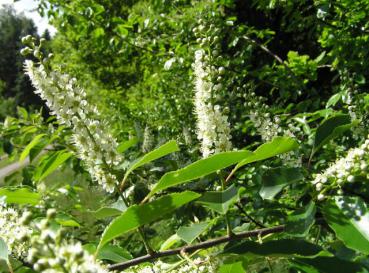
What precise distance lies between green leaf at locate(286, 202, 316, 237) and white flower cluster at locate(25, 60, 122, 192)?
49 centimetres

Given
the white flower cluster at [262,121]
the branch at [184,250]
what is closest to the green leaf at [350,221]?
the branch at [184,250]

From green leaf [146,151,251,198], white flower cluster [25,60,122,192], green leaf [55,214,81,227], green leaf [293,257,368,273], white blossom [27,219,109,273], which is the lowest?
green leaf [293,257,368,273]

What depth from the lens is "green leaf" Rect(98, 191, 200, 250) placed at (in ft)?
3.36

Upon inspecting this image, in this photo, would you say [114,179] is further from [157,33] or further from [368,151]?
[157,33]

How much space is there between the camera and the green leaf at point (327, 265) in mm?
982

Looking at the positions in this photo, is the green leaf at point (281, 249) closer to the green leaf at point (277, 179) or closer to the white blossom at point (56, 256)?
the green leaf at point (277, 179)

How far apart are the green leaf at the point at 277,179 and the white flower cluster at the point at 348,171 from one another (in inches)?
3.4

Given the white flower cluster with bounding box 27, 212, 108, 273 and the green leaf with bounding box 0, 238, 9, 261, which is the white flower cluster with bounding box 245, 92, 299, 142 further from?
the white flower cluster with bounding box 27, 212, 108, 273

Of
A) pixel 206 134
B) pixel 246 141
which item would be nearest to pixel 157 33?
pixel 246 141

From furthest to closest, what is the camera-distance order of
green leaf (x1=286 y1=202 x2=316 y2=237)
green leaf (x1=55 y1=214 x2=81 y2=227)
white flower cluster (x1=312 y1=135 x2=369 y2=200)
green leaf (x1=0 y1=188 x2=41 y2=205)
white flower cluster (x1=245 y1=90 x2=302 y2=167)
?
white flower cluster (x1=245 y1=90 x2=302 y2=167), green leaf (x1=55 y1=214 x2=81 y2=227), green leaf (x1=0 y1=188 x2=41 y2=205), white flower cluster (x1=312 y1=135 x2=369 y2=200), green leaf (x1=286 y1=202 x2=316 y2=237)

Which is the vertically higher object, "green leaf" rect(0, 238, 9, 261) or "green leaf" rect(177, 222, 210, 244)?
"green leaf" rect(0, 238, 9, 261)

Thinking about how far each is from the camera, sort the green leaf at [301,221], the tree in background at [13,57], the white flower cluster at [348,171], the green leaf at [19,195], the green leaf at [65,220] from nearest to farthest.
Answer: the green leaf at [301,221], the white flower cluster at [348,171], the green leaf at [19,195], the green leaf at [65,220], the tree in background at [13,57]

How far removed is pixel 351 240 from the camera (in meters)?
1.05

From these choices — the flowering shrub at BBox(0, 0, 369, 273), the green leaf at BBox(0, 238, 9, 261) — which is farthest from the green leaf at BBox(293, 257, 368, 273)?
the green leaf at BBox(0, 238, 9, 261)
